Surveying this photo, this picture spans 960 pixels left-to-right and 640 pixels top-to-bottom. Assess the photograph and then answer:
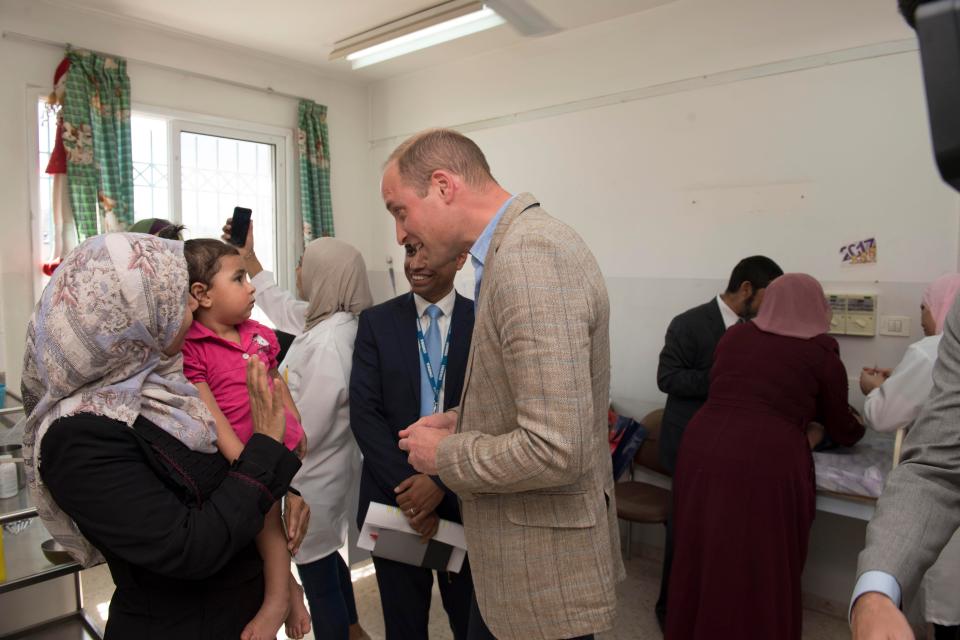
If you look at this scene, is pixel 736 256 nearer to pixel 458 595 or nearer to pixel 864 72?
pixel 864 72

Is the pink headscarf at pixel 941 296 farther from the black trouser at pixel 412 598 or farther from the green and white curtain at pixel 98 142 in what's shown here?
the green and white curtain at pixel 98 142

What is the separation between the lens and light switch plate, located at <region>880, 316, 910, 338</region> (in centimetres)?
304

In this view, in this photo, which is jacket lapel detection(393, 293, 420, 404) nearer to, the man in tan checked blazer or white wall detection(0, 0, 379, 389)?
the man in tan checked blazer

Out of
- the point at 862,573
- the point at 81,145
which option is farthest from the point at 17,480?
the point at 81,145

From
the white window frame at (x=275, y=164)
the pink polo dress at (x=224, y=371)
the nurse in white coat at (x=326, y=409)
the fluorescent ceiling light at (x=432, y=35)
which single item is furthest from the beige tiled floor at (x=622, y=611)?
the fluorescent ceiling light at (x=432, y=35)

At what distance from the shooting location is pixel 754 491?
7.89ft

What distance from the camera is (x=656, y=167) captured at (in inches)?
152

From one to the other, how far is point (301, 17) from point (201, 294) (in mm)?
3215

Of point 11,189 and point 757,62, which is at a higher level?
point 757,62

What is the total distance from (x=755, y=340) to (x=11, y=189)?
171 inches

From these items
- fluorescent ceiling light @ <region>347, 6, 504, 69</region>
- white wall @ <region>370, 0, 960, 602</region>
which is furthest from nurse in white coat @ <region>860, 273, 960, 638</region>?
fluorescent ceiling light @ <region>347, 6, 504, 69</region>

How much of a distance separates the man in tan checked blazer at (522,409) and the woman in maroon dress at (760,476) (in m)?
1.21

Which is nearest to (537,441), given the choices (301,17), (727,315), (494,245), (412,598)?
(494,245)

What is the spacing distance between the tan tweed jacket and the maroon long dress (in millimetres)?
1261
